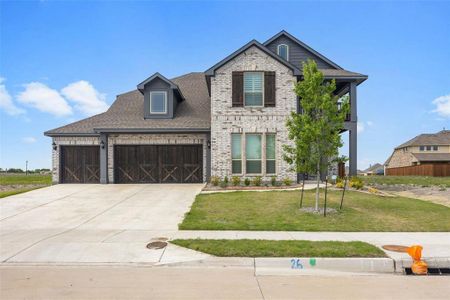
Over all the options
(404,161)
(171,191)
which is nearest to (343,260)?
(171,191)

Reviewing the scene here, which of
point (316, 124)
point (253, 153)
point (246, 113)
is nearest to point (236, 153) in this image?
point (253, 153)

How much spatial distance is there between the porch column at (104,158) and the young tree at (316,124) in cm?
1204

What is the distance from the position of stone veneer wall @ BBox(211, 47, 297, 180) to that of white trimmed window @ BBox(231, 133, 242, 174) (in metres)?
0.22

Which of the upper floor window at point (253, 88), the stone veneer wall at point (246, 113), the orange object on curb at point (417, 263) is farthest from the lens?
the upper floor window at point (253, 88)

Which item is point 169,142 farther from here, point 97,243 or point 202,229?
point 97,243

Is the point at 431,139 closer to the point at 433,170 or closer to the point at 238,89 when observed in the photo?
the point at 433,170

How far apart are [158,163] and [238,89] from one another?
6260 mm

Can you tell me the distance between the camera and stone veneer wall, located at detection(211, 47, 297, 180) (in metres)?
18.9

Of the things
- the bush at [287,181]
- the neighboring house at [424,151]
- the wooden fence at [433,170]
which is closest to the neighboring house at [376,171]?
the neighboring house at [424,151]

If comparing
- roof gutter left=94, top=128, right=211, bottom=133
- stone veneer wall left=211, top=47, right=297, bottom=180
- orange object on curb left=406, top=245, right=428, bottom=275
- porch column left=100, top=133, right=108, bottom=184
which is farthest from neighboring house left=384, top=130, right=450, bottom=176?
orange object on curb left=406, top=245, right=428, bottom=275

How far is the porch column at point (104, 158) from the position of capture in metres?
20.5

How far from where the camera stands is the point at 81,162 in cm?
2133

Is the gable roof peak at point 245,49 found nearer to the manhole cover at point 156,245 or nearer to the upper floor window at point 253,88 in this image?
the upper floor window at point 253,88

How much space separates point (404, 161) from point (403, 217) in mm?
54713
